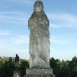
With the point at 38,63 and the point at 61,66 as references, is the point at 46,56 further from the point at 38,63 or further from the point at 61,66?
the point at 61,66

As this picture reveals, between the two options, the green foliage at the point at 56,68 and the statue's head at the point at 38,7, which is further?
the green foliage at the point at 56,68

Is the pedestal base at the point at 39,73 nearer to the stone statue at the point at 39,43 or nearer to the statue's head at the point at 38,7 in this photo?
the stone statue at the point at 39,43

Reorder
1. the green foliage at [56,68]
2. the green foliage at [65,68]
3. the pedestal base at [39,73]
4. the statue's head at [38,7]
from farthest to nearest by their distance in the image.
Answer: the green foliage at [65,68] < the green foliage at [56,68] < the statue's head at [38,7] < the pedestal base at [39,73]

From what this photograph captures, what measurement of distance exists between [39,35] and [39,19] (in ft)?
1.69

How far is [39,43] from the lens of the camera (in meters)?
8.39

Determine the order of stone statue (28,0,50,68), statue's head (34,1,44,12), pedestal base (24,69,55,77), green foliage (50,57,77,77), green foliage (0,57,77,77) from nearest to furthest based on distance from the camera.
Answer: pedestal base (24,69,55,77) < stone statue (28,0,50,68) < statue's head (34,1,44,12) < green foliage (0,57,77,77) < green foliage (50,57,77,77)

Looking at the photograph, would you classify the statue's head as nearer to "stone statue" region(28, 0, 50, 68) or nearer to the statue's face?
the statue's face

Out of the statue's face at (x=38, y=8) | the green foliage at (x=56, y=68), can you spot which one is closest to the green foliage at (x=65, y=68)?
the green foliage at (x=56, y=68)

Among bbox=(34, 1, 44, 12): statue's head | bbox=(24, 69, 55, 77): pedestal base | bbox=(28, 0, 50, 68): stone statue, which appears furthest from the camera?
bbox=(34, 1, 44, 12): statue's head

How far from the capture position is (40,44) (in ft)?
27.5

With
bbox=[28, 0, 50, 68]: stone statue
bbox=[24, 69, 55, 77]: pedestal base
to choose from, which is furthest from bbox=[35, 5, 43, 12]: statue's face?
bbox=[24, 69, 55, 77]: pedestal base

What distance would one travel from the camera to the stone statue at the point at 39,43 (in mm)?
8352

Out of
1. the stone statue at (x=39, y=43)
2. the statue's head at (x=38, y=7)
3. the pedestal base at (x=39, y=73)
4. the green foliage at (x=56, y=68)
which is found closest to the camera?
the pedestal base at (x=39, y=73)

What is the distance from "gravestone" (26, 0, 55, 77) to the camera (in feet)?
27.3
